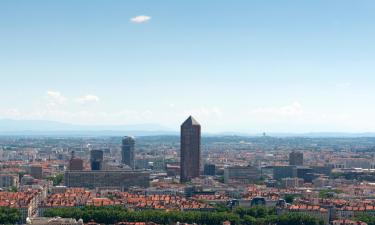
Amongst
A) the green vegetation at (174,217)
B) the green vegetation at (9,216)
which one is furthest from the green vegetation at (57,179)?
the green vegetation at (9,216)

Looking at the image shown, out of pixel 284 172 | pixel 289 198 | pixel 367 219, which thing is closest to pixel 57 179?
pixel 284 172

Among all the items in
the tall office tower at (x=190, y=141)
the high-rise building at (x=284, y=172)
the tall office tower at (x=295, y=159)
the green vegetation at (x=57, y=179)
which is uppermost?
the tall office tower at (x=190, y=141)

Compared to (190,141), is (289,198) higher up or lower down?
lower down

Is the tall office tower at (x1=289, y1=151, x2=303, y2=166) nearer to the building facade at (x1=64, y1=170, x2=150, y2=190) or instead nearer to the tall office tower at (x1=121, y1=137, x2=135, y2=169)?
the tall office tower at (x1=121, y1=137, x2=135, y2=169)

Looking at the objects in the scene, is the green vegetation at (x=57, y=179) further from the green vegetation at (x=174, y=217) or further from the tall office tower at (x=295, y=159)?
the tall office tower at (x=295, y=159)

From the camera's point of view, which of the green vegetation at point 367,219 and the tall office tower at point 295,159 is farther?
the tall office tower at point 295,159

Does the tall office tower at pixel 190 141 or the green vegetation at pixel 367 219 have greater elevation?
the tall office tower at pixel 190 141

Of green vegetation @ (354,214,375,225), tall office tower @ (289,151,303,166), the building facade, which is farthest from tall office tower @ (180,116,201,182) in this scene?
green vegetation @ (354,214,375,225)

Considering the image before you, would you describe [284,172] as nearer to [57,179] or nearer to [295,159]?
[295,159]

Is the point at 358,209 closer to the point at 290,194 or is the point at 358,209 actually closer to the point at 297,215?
the point at 297,215
